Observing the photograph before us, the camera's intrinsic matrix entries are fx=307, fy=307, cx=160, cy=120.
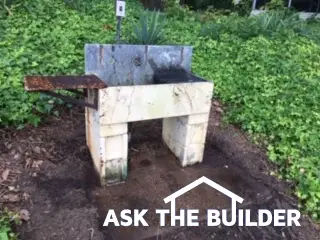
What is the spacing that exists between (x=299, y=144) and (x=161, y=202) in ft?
4.46

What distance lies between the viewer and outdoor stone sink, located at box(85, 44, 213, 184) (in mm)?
1942

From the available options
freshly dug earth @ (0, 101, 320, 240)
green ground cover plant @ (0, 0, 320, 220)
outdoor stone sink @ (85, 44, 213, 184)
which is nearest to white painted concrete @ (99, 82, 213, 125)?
outdoor stone sink @ (85, 44, 213, 184)

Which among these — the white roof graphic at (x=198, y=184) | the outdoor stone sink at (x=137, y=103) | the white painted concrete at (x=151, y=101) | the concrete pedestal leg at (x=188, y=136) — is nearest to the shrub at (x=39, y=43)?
the outdoor stone sink at (x=137, y=103)

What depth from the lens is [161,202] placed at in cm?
203

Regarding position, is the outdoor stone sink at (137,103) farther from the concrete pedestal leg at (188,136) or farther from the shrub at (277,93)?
the shrub at (277,93)

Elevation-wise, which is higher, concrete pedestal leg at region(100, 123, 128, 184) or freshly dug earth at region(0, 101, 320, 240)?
concrete pedestal leg at region(100, 123, 128, 184)

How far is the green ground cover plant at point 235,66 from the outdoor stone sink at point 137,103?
688 millimetres

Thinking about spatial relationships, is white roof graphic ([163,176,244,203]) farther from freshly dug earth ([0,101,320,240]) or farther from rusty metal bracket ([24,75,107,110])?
rusty metal bracket ([24,75,107,110])

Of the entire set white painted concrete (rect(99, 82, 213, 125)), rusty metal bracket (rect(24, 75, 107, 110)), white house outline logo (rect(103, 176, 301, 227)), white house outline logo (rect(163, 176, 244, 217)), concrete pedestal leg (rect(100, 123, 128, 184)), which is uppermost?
rusty metal bracket (rect(24, 75, 107, 110))

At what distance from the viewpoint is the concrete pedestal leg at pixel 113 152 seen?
6.50 ft

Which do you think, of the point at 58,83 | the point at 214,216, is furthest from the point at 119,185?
the point at 58,83

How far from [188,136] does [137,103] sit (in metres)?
0.54

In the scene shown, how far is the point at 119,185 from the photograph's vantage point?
7.07 ft

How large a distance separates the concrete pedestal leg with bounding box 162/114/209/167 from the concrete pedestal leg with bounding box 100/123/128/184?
47cm
